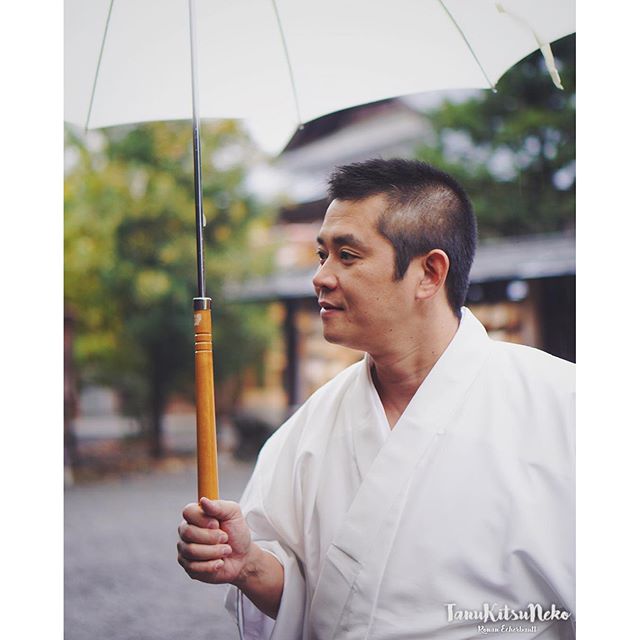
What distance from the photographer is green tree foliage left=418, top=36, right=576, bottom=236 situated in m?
4.26

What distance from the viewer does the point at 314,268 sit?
7.49 meters

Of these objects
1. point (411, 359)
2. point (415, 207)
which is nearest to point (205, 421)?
point (411, 359)

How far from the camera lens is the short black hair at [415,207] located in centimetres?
131

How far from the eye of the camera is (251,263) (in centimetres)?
648

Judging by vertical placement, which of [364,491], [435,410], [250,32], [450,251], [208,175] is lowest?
[364,491]

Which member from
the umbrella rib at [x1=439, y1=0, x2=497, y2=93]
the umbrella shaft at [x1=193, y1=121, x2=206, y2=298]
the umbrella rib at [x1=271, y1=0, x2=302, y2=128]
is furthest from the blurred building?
the umbrella shaft at [x1=193, y1=121, x2=206, y2=298]

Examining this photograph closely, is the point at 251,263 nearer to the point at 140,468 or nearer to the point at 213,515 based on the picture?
the point at 140,468

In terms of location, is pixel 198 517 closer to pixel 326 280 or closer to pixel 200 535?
pixel 200 535

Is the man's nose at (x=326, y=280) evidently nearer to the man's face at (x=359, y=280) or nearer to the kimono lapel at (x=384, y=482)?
the man's face at (x=359, y=280)

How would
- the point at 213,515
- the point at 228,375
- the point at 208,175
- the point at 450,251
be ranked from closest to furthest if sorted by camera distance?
the point at 213,515 < the point at 450,251 < the point at 208,175 < the point at 228,375

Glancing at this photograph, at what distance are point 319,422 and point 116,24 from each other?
910mm

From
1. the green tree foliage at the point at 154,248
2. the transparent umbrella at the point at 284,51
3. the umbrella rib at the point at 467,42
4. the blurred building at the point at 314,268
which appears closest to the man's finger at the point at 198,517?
the transparent umbrella at the point at 284,51

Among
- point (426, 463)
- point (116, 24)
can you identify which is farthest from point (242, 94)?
point (426, 463)

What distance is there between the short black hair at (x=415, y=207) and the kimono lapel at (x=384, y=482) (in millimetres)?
164
